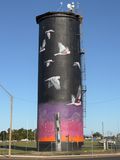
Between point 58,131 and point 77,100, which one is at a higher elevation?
point 77,100

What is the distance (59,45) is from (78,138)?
17711 millimetres

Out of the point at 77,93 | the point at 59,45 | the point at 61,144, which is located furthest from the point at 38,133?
the point at 59,45

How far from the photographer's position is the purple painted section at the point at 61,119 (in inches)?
2773

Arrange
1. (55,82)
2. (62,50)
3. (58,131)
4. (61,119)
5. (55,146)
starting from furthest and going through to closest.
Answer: (62,50) → (61,119) → (58,131) → (55,82) → (55,146)

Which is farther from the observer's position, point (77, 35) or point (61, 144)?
point (77, 35)

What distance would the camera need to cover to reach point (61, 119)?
7031cm

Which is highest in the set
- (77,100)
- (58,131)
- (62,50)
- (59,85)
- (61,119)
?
(62,50)

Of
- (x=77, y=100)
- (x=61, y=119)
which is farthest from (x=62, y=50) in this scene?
(x=61, y=119)

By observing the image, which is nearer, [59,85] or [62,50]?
[59,85]

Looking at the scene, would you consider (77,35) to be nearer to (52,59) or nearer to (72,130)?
(52,59)

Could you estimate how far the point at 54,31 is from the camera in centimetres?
7281

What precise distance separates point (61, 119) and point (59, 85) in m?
6.20

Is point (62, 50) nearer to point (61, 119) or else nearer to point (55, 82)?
point (55, 82)

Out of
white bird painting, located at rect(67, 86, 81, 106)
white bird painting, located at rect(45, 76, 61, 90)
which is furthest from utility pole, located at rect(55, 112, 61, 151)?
white bird painting, located at rect(45, 76, 61, 90)
